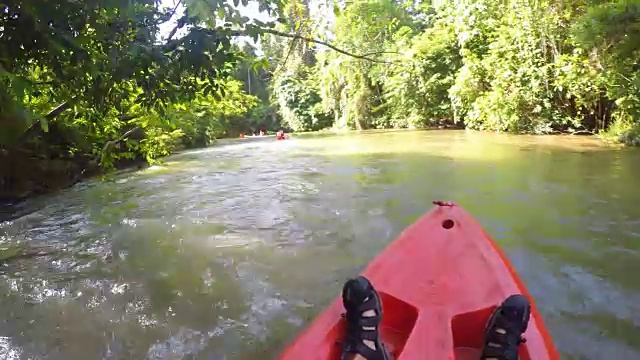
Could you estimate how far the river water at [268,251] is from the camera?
8.84 feet

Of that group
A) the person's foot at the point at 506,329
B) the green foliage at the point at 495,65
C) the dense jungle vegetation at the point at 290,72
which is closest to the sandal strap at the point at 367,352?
the person's foot at the point at 506,329

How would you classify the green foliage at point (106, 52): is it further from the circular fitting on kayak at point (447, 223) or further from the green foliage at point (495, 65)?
the circular fitting on kayak at point (447, 223)

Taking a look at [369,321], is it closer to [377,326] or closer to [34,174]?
[377,326]

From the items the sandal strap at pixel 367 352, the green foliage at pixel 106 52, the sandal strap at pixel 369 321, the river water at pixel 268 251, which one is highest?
the green foliage at pixel 106 52

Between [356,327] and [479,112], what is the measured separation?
1431 centimetres

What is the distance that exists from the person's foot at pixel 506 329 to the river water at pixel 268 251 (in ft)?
2.23

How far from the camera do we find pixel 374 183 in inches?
284

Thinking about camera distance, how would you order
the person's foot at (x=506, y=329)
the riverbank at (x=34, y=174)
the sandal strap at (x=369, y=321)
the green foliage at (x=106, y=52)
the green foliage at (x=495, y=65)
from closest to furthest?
the green foliage at (x=106, y=52)
the person's foot at (x=506, y=329)
the sandal strap at (x=369, y=321)
the riverbank at (x=34, y=174)
the green foliage at (x=495, y=65)

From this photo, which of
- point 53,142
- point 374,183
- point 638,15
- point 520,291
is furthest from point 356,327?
point 638,15

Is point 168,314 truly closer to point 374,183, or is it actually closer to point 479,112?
point 374,183

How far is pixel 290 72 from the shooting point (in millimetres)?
27516

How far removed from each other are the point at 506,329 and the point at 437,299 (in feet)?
1.12

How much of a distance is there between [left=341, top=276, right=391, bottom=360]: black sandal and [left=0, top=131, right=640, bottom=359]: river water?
738mm

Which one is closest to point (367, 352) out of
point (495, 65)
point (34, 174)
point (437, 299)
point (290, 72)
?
point (437, 299)
